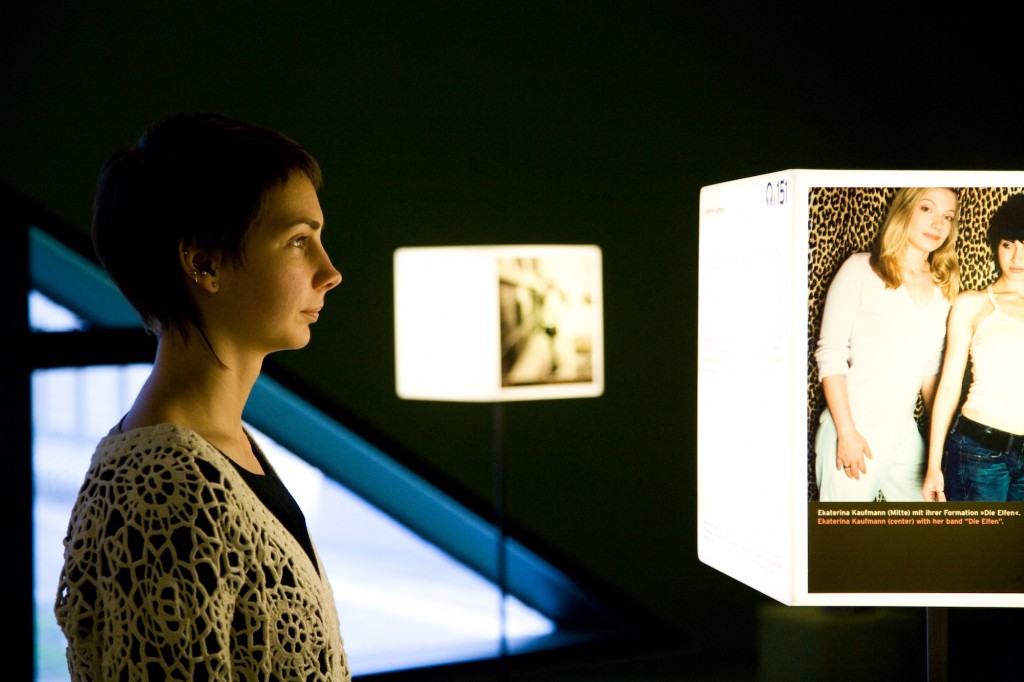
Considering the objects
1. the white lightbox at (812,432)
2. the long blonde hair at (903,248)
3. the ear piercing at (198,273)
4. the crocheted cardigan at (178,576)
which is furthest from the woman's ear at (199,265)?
the long blonde hair at (903,248)

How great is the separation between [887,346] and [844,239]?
136mm

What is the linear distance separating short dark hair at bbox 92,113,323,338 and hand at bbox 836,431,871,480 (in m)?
0.71

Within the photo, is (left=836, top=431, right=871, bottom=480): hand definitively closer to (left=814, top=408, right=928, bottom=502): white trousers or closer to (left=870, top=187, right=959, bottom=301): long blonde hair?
(left=814, top=408, right=928, bottom=502): white trousers

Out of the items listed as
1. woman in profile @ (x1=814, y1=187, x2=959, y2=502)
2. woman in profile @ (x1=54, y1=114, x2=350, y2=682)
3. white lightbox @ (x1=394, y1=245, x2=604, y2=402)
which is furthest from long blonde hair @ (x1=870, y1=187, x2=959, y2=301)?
white lightbox @ (x1=394, y1=245, x2=604, y2=402)

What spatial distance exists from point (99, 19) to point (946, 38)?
3.15 meters

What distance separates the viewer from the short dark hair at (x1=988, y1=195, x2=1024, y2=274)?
1.24 metres

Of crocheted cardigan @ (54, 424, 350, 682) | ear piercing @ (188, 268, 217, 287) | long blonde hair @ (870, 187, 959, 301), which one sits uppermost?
long blonde hair @ (870, 187, 959, 301)

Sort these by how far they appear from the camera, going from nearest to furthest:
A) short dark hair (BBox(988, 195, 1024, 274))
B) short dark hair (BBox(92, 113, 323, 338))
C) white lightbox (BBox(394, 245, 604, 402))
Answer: short dark hair (BBox(92, 113, 323, 338)) → short dark hair (BBox(988, 195, 1024, 274)) → white lightbox (BBox(394, 245, 604, 402))

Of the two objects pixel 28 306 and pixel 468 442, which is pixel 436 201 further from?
pixel 28 306

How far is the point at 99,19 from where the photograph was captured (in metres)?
3.29

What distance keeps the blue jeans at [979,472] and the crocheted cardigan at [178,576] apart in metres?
0.75

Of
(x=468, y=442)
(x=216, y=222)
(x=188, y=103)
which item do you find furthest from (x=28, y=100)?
(x=216, y=222)

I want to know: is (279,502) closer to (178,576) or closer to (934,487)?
(178,576)

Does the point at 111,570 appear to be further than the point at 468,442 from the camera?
No
